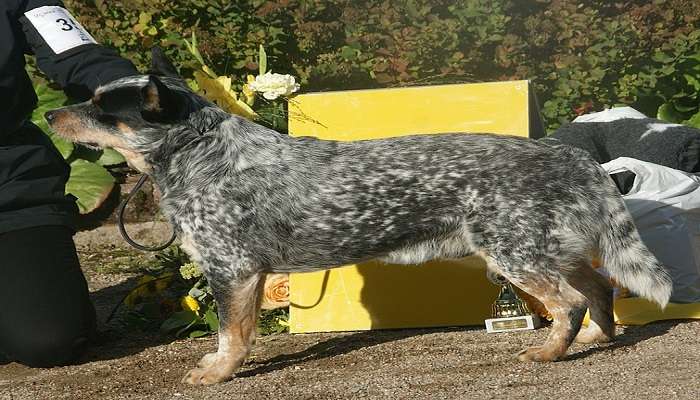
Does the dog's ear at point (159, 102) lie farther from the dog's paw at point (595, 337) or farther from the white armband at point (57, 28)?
the dog's paw at point (595, 337)

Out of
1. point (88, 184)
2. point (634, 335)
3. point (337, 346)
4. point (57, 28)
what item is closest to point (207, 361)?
point (337, 346)

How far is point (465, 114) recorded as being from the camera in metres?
5.08

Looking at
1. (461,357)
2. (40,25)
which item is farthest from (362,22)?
(461,357)

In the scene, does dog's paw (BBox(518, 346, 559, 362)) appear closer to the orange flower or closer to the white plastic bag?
the white plastic bag

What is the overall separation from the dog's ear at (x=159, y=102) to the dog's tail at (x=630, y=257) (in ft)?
5.69

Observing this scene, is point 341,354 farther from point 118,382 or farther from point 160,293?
point 160,293

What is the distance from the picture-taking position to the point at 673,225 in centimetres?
497

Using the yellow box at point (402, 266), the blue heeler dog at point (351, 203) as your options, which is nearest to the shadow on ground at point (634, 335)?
the blue heeler dog at point (351, 203)

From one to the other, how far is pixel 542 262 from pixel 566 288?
0.15m

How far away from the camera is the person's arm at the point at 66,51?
480 centimetres

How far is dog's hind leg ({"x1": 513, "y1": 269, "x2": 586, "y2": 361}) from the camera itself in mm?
4344

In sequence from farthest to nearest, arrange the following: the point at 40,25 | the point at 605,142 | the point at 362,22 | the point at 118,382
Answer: the point at 362,22
the point at 605,142
the point at 40,25
the point at 118,382

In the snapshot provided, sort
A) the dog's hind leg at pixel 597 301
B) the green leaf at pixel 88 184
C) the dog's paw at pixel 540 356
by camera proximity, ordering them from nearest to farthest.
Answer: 1. the dog's paw at pixel 540 356
2. the dog's hind leg at pixel 597 301
3. the green leaf at pixel 88 184

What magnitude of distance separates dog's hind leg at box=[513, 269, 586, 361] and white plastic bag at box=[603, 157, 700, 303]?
0.79m
